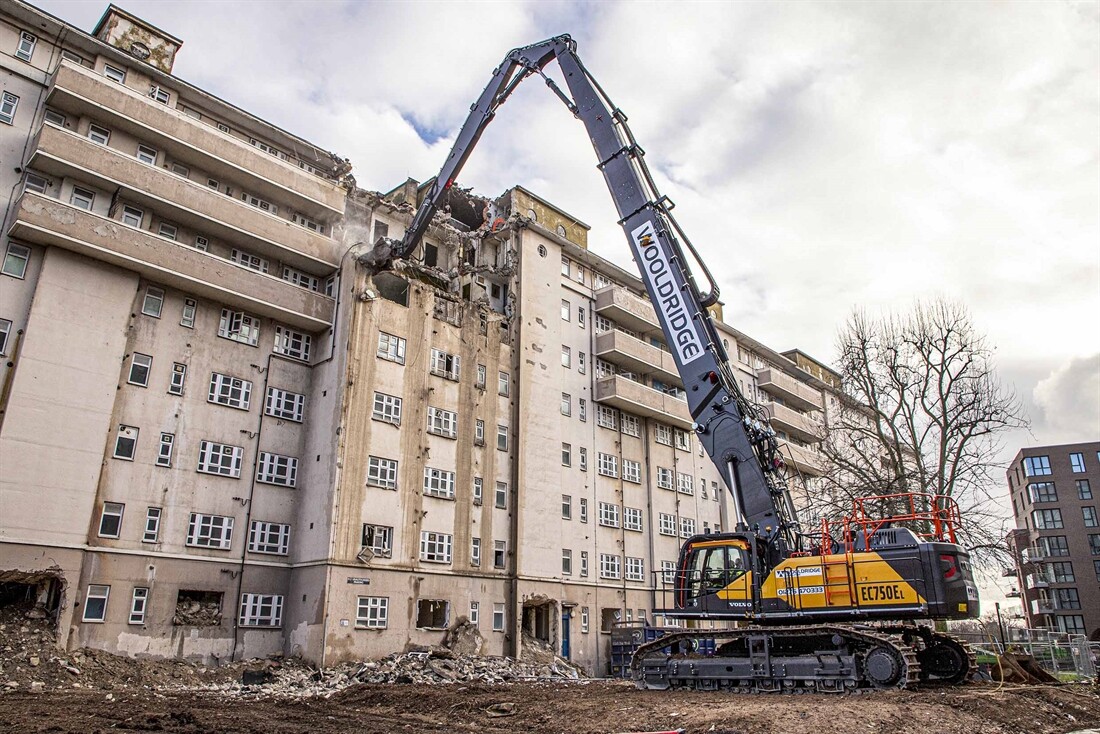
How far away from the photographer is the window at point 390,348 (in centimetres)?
3250

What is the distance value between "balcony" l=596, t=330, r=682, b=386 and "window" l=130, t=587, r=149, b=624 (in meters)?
25.5

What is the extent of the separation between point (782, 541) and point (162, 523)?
2179cm

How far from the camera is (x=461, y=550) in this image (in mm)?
32875

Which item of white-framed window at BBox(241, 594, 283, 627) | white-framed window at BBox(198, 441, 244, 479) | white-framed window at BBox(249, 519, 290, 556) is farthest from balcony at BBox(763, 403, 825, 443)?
white-framed window at BBox(198, 441, 244, 479)

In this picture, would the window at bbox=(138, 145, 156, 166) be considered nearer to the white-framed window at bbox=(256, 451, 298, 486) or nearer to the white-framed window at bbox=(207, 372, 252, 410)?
the white-framed window at bbox=(207, 372, 252, 410)

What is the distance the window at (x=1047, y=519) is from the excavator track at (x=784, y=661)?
81.1 meters

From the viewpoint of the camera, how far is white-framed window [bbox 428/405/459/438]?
33406 millimetres

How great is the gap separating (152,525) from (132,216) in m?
12.0

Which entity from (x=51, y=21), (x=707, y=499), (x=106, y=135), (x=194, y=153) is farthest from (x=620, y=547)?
(x=51, y=21)

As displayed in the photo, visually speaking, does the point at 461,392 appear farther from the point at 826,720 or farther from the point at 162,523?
the point at 826,720

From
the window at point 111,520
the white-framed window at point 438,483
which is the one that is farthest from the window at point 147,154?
the white-framed window at point 438,483

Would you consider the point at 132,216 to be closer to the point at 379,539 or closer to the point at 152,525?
the point at 152,525

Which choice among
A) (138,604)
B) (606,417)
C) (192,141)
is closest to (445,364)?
(606,417)

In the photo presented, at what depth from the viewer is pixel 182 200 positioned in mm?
29250
